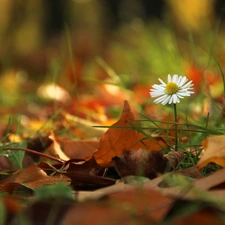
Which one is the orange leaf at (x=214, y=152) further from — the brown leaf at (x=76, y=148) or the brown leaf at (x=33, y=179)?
the brown leaf at (x=76, y=148)

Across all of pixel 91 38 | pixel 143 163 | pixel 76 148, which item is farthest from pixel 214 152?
pixel 91 38

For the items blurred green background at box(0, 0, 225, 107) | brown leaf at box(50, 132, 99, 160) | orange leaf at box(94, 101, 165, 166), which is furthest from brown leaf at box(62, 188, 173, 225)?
blurred green background at box(0, 0, 225, 107)

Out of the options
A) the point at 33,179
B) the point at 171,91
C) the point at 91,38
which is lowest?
the point at 33,179

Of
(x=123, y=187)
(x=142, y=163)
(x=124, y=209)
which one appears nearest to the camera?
(x=124, y=209)

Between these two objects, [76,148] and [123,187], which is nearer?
[123,187]

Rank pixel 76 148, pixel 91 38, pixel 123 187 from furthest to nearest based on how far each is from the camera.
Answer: pixel 91 38 < pixel 76 148 < pixel 123 187

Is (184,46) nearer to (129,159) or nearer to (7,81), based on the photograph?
(7,81)

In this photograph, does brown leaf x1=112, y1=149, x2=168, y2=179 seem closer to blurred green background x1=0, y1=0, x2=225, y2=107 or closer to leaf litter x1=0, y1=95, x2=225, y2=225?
leaf litter x1=0, y1=95, x2=225, y2=225

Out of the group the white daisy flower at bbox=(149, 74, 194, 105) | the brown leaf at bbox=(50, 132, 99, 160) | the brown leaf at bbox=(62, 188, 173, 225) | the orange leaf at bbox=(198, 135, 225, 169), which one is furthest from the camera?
the brown leaf at bbox=(50, 132, 99, 160)

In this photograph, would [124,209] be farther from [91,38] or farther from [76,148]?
[91,38]

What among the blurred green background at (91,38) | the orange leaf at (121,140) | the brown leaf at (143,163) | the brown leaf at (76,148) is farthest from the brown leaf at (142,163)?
the blurred green background at (91,38)
